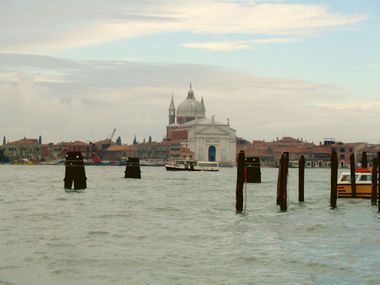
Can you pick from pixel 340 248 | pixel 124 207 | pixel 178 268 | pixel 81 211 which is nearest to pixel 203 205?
pixel 124 207

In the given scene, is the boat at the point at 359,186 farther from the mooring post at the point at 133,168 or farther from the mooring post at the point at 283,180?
the mooring post at the point at 133,168

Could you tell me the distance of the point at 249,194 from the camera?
50062 mm

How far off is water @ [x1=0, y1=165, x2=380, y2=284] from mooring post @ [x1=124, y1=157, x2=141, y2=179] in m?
32.8

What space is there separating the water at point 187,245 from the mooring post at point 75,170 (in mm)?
8776

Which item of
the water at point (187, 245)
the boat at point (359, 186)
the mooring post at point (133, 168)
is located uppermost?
the mooring post at point (133, 168)

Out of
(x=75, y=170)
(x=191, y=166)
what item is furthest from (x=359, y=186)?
(x=191, y=166)

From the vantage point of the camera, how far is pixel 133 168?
71.9 m

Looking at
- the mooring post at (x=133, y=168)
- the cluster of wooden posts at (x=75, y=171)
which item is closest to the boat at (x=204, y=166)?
the mooring post at (x=133, y=168)

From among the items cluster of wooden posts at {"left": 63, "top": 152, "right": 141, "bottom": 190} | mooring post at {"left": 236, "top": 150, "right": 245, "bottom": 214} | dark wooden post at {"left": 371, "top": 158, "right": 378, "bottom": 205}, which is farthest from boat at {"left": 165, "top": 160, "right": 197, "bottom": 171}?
mooring post at {"left": 236, "top": 150, "right": 245, "bottom": 214}

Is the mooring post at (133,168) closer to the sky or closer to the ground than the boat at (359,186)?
closer to the sky

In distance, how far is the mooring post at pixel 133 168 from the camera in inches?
2766

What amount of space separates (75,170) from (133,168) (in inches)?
940

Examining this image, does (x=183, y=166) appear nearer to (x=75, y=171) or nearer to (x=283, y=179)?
(x=75, y=171)

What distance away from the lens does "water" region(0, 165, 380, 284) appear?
18.6 metres
